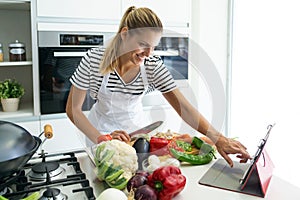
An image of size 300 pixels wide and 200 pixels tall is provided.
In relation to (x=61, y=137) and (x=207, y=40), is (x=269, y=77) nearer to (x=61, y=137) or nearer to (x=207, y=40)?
(x=207, y=40)

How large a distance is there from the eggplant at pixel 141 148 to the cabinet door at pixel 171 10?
58.9 inches

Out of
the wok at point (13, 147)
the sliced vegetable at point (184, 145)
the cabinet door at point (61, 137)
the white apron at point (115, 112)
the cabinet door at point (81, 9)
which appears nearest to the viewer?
the wok at point (13, 147)

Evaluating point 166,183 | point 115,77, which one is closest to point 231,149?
point 166,183

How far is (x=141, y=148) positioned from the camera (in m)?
1.06

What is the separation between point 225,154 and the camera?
3.72 feet

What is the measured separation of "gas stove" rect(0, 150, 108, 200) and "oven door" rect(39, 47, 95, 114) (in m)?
1.06

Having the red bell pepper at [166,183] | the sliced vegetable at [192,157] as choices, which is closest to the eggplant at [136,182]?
the red bell pepper at [166,183]

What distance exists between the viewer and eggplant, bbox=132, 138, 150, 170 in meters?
1.03

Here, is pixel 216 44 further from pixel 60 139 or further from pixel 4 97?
pixel 4 97

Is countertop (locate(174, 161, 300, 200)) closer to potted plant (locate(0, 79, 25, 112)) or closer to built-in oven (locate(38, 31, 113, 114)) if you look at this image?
built-in oven (locate(38, 31, 113, 114))

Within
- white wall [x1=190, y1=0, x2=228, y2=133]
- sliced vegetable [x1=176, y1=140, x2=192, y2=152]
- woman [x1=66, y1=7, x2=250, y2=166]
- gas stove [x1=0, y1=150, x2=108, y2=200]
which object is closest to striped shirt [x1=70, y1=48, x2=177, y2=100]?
woman [x1=66, y1=7, x2=250, y2=166]

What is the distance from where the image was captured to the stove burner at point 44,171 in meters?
0.96

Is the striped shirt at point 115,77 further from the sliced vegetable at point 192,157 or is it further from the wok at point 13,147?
the wok at point 13,147

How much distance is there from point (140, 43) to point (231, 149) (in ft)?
1.82
